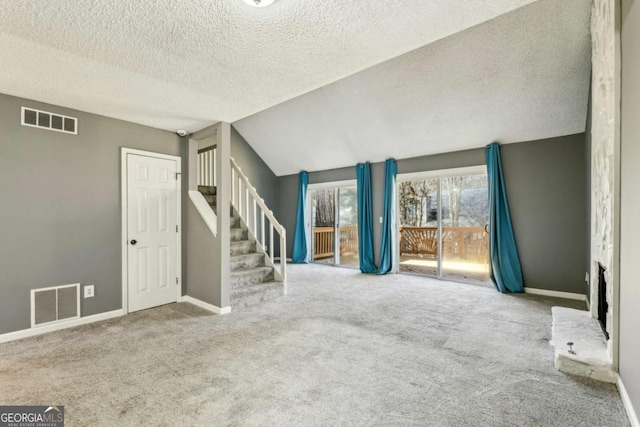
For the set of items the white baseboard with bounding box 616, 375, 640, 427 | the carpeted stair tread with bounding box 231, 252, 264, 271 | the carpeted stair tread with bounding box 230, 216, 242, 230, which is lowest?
the white baseboard with bounding box 616, 375, 640, 427

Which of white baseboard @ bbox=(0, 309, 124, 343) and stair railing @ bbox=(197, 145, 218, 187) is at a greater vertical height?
stair railing @ bbox=(197, 145, 218, 187)

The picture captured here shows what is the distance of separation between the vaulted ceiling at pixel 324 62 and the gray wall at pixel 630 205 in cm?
71

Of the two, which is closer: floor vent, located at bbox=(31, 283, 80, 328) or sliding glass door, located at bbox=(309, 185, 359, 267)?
floor vent, located at bbox=(31, 283, 80, 328)

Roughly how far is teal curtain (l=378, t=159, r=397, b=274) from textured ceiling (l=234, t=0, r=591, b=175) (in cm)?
36

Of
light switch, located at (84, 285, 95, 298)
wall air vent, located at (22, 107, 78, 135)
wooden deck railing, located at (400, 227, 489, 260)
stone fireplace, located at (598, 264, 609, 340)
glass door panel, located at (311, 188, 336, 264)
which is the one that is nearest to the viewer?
stone fireplace, located at (598, 264, 609, 340)

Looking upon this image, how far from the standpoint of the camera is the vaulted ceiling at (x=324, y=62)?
69.6 inches

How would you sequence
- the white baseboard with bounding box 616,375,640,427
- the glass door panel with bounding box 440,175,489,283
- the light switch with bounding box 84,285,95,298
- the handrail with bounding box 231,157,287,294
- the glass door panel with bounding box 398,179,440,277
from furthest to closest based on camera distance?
the glass door panel with bounding box 398,179,440,277 < the glass door panel with bounding box 440,175,489,283 < the handrail with bounding box 231,157,287,294 < the light switch with bounding box 84,285,95,298 < the white baseboard with bounding box 616,375,640,427

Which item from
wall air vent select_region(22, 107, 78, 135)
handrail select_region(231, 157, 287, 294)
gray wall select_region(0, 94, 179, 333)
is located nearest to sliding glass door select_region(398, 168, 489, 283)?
handrail select_region(231, 157, 287, 294)

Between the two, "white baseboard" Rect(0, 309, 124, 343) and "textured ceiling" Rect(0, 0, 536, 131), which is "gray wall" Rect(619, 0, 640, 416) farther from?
"white baseboard" Rect(0, 309, 124, 343)

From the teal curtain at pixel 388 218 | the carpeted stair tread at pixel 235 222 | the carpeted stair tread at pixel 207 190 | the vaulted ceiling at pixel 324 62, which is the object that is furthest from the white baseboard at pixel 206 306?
the teal curtain at pixel 388 218

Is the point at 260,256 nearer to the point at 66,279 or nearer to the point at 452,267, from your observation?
the point at 66,279

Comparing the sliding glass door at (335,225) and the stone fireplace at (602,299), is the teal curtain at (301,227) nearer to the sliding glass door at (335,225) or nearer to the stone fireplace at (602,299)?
the sliding glass door at (335,225)

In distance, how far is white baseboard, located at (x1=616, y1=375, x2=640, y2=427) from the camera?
5.22 feet

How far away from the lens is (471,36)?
10.5 ft
